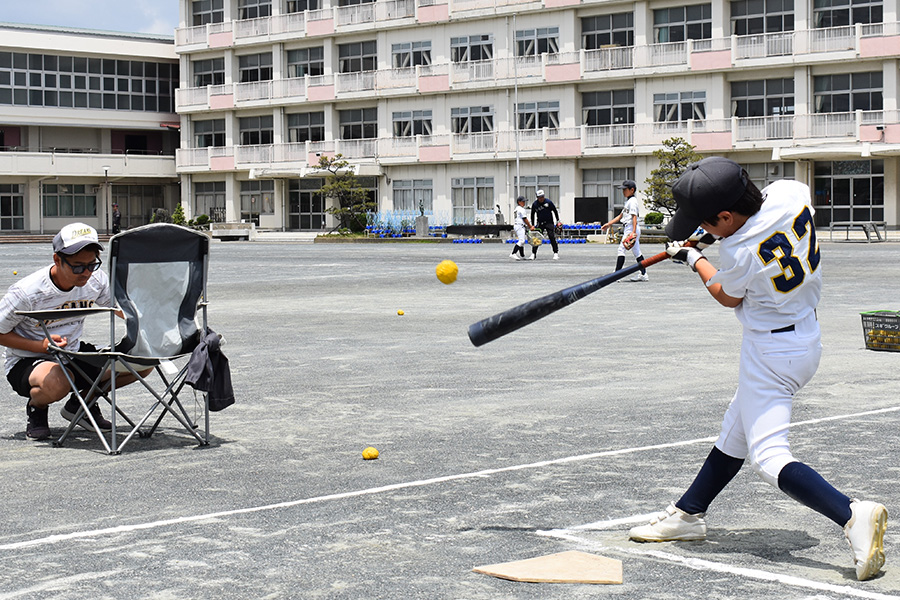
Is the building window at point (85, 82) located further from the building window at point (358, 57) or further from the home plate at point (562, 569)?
Result: the home plate at point (562, 569)

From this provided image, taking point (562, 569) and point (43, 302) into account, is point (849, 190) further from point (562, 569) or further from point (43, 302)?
point (562, 569)

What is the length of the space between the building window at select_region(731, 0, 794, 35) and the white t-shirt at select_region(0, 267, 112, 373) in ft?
180

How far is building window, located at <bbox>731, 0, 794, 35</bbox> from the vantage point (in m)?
58.3

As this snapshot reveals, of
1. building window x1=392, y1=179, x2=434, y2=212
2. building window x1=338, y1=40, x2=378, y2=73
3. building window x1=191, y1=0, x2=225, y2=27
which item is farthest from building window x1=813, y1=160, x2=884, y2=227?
building window x1=191, y1=0, x2=225, y2=27

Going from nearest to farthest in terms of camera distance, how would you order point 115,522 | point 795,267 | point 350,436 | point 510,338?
point 795,267, point 115,522, point 350,436, point 510,338

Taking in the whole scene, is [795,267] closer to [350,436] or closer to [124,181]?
[350,436]

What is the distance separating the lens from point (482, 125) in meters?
67.9

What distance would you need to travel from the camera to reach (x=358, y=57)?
7319 cm

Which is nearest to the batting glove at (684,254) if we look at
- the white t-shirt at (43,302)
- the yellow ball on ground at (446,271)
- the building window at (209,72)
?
the white t-shirt at (43,302)

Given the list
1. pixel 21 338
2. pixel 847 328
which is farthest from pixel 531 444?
pixel 847 328

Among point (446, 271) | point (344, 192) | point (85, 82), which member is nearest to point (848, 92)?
point (344, 192)

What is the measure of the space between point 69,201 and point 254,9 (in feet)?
→ 58.2

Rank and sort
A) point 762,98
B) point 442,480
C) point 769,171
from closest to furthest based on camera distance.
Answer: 1. point 442,480
2. point 762,98
3. point 769,171

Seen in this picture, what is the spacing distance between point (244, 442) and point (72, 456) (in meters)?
1.07
